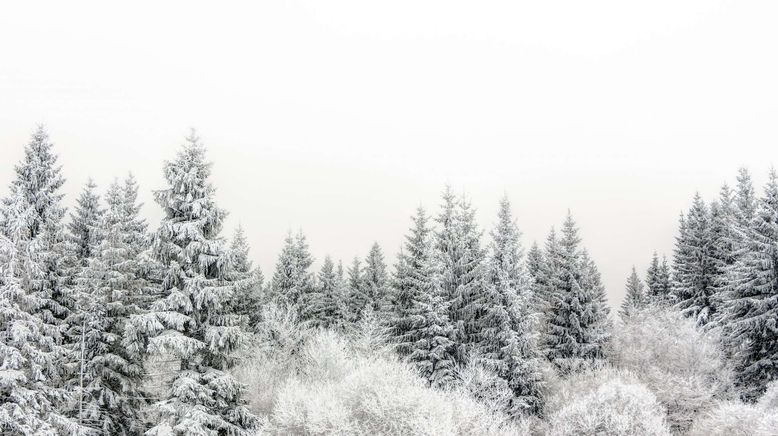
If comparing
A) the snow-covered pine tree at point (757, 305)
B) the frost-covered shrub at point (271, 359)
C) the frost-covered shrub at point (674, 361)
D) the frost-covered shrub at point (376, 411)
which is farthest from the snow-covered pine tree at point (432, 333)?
the snow-covered pine tree at point (757, 305)

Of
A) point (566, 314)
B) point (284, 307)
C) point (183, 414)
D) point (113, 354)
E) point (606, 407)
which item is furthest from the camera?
point (284, 307)

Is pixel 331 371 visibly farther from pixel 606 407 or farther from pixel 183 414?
pixel 606 407

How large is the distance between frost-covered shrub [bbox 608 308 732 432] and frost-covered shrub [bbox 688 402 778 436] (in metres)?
5.44

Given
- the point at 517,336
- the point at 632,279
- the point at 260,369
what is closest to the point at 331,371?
the point at 260,369

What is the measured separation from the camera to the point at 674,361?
39.3 m

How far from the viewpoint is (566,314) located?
4156cm

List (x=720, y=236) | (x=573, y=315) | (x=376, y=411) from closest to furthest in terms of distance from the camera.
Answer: (x=376, y=411)
(x=573, y=315)
(x=720, y=236)

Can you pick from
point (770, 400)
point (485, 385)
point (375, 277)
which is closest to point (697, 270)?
point (770, 400)

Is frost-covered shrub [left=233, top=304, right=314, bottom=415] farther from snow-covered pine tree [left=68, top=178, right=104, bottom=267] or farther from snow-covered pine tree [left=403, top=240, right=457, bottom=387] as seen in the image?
snow-covered pine tree [left=68, top=178, right=104, bottom=267]

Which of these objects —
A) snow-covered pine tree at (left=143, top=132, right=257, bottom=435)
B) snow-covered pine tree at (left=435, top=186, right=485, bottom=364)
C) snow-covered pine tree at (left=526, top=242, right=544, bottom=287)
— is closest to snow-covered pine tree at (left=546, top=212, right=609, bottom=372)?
snow-covered pine tree at (left=435, top=186, right=485, bottom=364)

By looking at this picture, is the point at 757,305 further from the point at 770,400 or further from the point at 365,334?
the point at 365,334

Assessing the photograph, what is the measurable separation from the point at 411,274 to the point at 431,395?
15149 millimetres

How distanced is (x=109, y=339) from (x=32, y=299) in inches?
189

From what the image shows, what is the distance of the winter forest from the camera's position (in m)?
24.7
